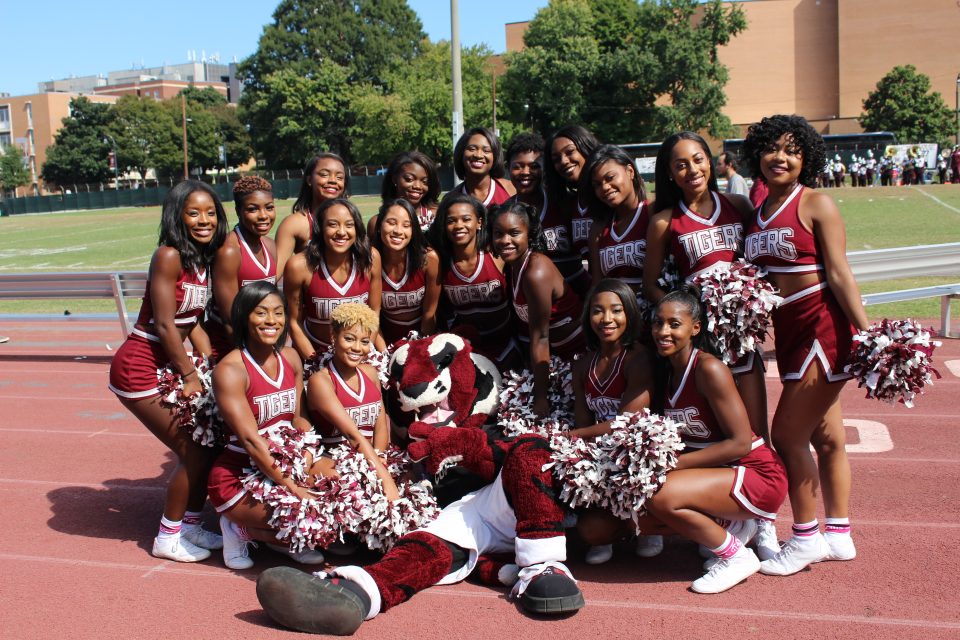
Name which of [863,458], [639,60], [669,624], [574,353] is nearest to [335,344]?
[574,353]

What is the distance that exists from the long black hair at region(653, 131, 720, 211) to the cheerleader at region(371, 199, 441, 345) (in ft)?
4.12

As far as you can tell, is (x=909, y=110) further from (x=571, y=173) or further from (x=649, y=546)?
(x=649, y=546)

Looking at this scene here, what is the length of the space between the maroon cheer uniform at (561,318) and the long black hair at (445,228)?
30cm

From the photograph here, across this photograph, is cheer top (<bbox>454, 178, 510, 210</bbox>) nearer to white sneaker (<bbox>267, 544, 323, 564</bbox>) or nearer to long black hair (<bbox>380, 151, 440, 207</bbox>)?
long black hair (<bbox>380, 151, 440, 207</bbox>)

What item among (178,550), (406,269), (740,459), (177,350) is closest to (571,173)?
(406,269)

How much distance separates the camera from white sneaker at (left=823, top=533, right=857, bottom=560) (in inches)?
150

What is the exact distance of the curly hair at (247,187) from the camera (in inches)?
183

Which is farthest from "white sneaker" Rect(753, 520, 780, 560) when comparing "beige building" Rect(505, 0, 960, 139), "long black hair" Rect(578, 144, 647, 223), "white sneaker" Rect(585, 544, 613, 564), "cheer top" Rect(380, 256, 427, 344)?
"beige building" Rect(505, 0, 960, 139)

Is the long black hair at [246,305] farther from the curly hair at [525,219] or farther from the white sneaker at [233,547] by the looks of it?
the curly hair at [525,219]

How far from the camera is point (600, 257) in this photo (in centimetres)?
436

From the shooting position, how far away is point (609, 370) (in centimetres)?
387

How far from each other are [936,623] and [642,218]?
207 cm

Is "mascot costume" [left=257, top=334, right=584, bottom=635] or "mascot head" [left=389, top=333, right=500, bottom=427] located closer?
"mascot costume" [left=257, top=334, right=584, bottom=635]

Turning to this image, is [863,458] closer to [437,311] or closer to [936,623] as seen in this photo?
[936,623]
